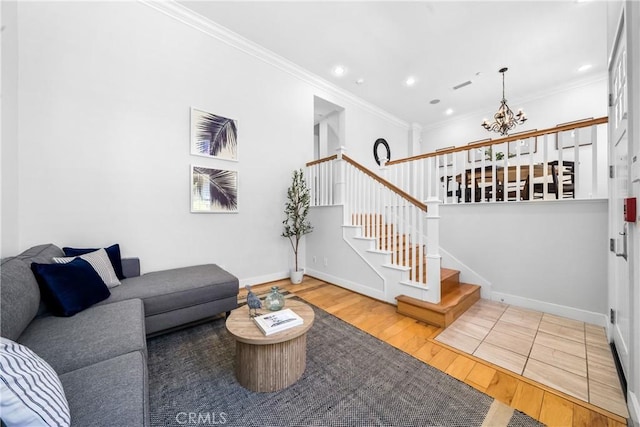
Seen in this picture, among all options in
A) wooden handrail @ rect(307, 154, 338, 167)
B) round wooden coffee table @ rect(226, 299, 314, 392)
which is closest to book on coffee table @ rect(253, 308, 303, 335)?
round wooden coffee table @ rect(226, 299, 314, 392)

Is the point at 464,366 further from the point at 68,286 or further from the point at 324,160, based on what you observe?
the point at 324,160

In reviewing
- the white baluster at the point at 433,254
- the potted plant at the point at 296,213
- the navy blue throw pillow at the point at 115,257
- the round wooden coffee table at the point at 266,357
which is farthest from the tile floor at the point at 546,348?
the navy blue throw pillow at the point at 115,257

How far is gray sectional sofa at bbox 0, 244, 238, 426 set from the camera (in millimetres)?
889

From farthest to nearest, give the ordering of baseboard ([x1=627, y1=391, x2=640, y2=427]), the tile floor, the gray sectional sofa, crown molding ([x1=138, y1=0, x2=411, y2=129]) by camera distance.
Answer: crown molding ([x1=138, y1=0, x2=411, y2=129]) < the tile floor < baseboard ([x1=627, y1=391, x2=640, y2=427]) < the gray sectional sofa

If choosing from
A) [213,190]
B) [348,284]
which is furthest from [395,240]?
[213,190]

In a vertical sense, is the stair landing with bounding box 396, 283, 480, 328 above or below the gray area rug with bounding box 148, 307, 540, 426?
above

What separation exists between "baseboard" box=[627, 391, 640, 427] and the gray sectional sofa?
2.26 meters

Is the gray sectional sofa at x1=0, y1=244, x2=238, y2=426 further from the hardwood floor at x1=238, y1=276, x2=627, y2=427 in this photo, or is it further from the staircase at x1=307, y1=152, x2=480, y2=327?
the staircase at x1=307, y1=152, x2=480, y2=327

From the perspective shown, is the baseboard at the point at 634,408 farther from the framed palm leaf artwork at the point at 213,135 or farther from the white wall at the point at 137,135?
the framed palm leaf artwork at the point at 213,135

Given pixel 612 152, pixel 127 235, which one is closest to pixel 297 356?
pixel 127 235

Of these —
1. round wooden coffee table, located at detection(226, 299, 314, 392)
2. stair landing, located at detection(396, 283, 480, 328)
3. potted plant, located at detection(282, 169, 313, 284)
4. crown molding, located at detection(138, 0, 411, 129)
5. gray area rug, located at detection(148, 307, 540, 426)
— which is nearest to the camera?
gray area rug, located at detection(148, 307, 540, 426)

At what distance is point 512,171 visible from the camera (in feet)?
10.0

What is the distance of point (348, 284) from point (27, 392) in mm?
3050

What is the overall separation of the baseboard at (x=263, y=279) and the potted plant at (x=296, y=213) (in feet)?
0.77
